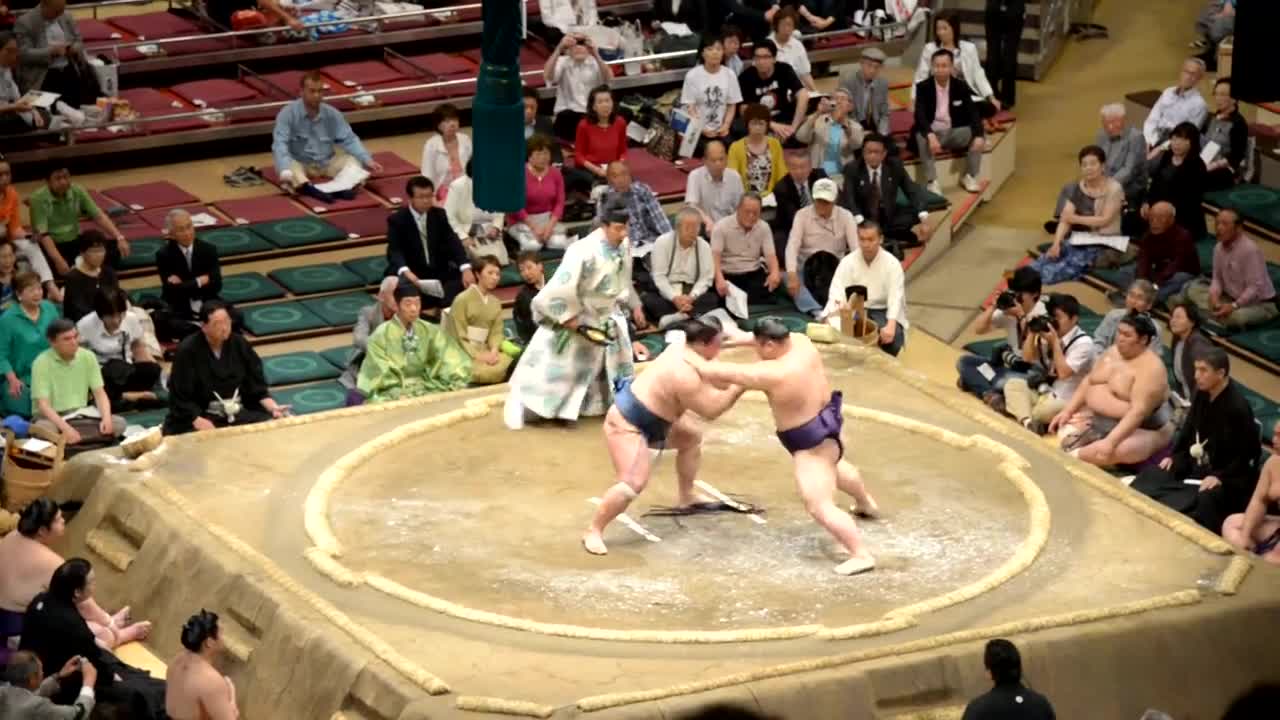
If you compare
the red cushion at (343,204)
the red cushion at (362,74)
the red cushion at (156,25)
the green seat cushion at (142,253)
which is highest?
the red cushion at (156,25)

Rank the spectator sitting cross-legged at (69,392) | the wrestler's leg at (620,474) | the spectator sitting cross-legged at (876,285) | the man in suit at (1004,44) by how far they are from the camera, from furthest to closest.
→ the man in suit at (1004,44) < the spectator sitting cross-legged at (876,285) < the spectator sitting cross-legged at (69,392) < the wrestler's leg at (620,474)

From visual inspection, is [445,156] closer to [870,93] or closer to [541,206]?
[541,206]

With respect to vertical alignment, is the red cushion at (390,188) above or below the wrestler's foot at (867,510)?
above

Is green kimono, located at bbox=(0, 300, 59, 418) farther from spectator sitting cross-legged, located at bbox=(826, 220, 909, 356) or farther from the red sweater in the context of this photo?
spectator sitting cross-legged, located at bbox=(826, 220, 909, 356)

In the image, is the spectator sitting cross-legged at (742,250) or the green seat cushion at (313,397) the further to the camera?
the spectator sitting cross-legged at (742,250)

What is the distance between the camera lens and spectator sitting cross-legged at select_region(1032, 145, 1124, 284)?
9.42 metres

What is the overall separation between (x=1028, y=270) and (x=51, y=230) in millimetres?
3563

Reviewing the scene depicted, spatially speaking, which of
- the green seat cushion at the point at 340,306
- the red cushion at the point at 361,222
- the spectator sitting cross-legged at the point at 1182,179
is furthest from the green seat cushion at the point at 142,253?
the spectator sitting cross-legged at the point at 1182,179

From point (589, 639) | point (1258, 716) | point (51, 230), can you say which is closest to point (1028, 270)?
point (1258, 716)

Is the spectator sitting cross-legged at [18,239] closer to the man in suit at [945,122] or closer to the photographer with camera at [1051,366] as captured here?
the photographer with camera at [1051,366]

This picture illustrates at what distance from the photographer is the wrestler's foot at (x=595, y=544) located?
6.77m

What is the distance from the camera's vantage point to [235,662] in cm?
653

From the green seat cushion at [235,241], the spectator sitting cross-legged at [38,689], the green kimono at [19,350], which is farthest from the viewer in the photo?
the green seat cushion at [235,241]

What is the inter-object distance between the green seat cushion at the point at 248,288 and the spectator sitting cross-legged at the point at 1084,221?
2975 millimetres
